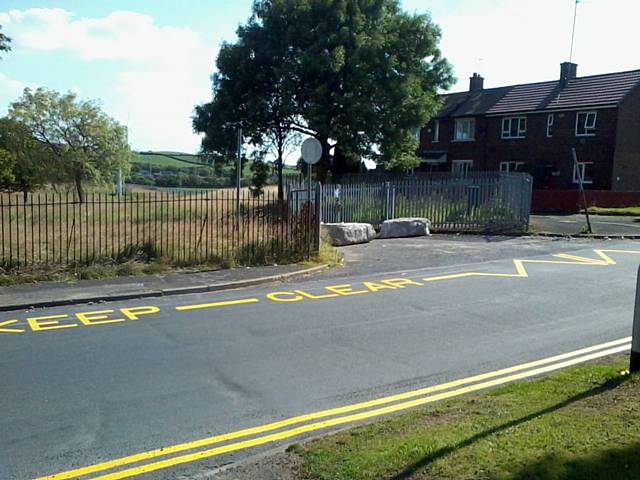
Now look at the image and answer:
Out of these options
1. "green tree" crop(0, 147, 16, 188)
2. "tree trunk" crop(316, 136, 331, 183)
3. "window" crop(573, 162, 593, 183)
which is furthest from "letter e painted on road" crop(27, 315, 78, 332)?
"window" crop(573, 162, 593, 183)

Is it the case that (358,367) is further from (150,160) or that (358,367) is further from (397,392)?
(150,160)

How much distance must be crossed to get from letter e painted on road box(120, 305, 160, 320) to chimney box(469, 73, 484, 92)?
44.1 m

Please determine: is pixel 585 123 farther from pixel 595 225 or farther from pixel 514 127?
pixel 595 225

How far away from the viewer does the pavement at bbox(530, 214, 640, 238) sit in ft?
68.6

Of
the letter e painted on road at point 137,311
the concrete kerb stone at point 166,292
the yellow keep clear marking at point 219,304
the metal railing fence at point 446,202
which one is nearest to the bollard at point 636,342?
the yellow keep clear marking at point 219,304

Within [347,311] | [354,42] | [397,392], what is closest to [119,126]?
[354,42]

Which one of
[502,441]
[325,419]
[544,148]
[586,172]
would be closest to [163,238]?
[325,419]

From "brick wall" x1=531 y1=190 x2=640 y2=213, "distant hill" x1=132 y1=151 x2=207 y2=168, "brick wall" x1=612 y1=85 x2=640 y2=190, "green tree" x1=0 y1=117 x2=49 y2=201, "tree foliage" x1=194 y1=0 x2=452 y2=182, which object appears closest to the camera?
"tree foliage" x1=194 y1=0 x2=452 y2=182

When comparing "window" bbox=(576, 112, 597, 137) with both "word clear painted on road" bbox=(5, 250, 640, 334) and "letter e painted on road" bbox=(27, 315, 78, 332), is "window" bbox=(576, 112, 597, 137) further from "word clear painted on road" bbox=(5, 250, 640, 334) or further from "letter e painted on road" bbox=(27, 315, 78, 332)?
"letter e painted on road" bbox=(27, 315, 78, 332)

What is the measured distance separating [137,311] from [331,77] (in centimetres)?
2147

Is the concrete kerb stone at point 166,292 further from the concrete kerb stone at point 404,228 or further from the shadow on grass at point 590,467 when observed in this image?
the shadow on grass at point 590,467

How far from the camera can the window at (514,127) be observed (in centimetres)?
4012

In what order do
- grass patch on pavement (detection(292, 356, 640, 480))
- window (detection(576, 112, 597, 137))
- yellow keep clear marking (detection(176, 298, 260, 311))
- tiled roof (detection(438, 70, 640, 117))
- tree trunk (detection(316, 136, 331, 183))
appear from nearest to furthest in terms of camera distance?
grass patch on pavement (detection(292, 356, 640, 480)) → yellow keep clear marking (detection(176, 298, 260, 311)) → tree trunk (detection(316, 136, 331, 183)) → tiled roof (detection(438, 70, 640, 117)) → window (detection(576, 112, 597, 137))

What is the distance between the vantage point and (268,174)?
33.9 m
